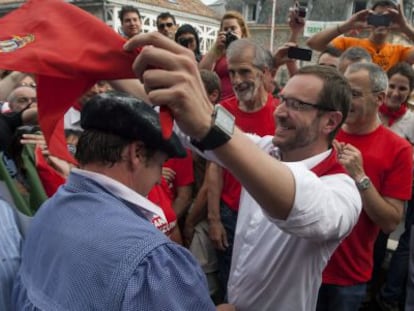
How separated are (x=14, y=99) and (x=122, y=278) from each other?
238 cm

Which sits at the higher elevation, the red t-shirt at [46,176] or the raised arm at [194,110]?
the raised arm at [194,110]

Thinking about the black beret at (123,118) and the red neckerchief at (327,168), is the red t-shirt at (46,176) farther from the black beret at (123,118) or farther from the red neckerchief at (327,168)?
the red neckerchief at (327,168)

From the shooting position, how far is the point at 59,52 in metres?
1.17

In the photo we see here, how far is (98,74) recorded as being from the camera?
1198mm

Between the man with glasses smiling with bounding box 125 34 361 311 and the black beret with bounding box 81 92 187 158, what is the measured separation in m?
0.27

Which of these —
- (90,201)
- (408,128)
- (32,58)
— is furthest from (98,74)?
(408,128)

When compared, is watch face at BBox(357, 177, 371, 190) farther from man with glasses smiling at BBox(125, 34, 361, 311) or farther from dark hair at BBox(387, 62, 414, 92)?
dark hair at BBox(387, 62, 414, 92)

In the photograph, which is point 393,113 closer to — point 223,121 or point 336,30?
point 336,30

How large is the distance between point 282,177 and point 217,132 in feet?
0.87

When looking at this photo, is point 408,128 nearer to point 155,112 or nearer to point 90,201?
point 155,112

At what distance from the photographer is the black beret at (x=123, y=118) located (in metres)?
1.34

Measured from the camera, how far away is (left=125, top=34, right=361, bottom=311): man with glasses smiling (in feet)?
3.20

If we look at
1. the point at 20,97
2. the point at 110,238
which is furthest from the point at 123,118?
the point at 20,97

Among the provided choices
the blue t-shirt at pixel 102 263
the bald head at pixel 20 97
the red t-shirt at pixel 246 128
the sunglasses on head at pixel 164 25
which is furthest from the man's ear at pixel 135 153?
the sunglasses on head at pixel 164 25
